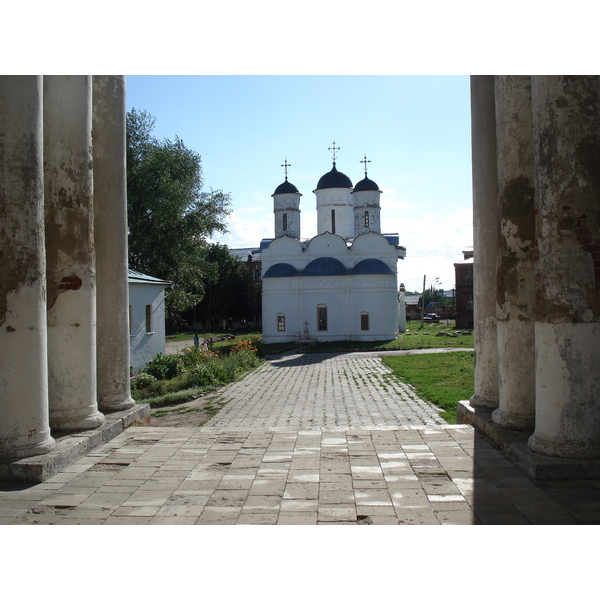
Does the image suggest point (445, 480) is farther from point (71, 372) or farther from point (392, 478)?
point (71, 372)

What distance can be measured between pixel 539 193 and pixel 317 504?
3.38 meters

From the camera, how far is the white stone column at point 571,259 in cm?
497

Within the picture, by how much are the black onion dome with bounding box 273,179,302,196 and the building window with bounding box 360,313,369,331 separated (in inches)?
474

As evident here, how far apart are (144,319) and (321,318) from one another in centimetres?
1783

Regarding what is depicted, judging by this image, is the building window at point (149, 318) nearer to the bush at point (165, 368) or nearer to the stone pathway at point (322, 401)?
the bush at point (165, 368)

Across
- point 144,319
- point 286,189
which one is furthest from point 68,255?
point 286,189

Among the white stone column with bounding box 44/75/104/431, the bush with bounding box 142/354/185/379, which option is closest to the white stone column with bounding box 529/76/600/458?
the white stone column with bounding box 44/75/104/431

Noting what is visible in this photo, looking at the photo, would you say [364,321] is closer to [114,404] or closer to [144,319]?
[144,319]

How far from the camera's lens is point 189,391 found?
594 inches

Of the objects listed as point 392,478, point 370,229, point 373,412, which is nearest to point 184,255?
point 370,229

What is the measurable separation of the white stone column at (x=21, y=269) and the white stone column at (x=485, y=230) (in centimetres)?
528

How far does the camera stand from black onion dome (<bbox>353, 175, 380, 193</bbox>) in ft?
143

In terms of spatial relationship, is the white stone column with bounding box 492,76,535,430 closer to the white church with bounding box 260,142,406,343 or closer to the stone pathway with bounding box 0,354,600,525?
the stone pathway with bounding box 0,354,600,525

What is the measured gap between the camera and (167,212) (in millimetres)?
31359
